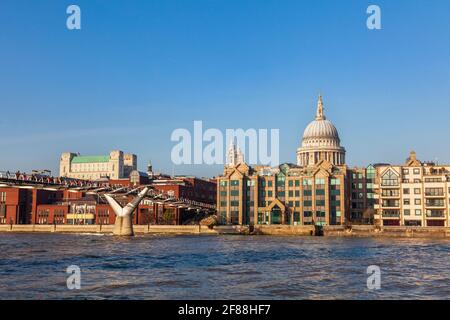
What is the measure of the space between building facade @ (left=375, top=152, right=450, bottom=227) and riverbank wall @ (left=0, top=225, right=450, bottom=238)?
755 centimetres

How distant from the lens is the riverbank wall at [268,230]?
96250 mm

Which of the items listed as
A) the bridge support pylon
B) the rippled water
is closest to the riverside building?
the bridge support pylon

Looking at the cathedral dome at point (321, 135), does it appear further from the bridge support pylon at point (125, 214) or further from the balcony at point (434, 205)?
the bridge support pylon at point (125, 214)

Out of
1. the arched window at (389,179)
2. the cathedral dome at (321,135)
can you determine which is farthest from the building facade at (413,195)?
the cathedral dome at (321,135)

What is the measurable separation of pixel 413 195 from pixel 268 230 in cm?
2860

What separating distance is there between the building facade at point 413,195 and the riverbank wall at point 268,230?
7.55 metres

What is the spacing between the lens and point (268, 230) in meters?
109

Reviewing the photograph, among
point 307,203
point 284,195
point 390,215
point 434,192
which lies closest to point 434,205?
point 434,192

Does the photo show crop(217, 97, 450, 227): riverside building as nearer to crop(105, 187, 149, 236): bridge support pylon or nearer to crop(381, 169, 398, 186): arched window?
crop(381, 169, 398, 186): arched window

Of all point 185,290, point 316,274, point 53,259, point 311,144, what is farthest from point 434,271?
point 311,144

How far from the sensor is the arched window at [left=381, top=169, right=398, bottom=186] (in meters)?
108

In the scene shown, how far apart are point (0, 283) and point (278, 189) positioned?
323 feet

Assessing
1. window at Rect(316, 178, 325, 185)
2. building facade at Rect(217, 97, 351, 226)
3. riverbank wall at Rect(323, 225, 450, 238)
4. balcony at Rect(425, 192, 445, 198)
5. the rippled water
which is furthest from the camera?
window at Rect(316, 178, 325, 185)
